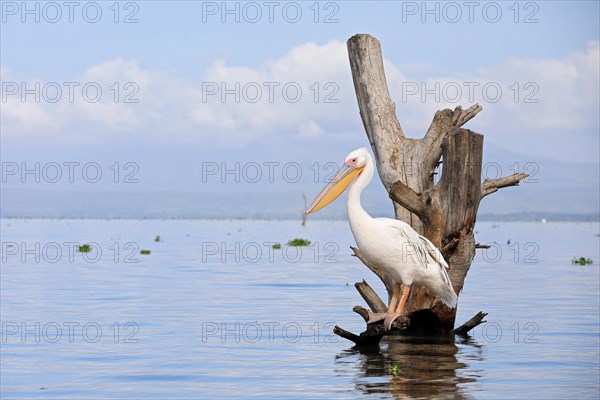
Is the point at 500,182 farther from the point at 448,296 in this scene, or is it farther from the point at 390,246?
the point at 390,246

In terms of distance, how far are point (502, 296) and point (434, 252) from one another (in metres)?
9.58

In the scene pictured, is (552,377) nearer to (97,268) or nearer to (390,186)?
(390,186)

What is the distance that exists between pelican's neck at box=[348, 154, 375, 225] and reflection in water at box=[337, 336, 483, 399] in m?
1.98

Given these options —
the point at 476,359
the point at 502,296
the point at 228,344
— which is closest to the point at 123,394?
the point at 228,344

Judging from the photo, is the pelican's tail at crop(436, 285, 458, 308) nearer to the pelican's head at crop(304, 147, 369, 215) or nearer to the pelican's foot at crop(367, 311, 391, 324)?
the pelican's foot at crop(367, 311, 391, 324)

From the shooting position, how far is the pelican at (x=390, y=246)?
15078mm

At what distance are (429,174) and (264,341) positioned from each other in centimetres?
381

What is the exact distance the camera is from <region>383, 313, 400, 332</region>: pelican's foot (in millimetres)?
14898

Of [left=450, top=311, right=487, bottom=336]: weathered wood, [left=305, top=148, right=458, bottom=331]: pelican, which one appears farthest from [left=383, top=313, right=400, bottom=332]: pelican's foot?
[left=450, top=311, right=487, bottom=336]: weathered wood

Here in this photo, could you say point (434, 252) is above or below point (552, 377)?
above

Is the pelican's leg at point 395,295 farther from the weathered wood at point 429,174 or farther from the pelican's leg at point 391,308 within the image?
the weathered wood at point 429,174

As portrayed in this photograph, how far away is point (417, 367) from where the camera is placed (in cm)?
1341

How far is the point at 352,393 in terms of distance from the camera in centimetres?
1164

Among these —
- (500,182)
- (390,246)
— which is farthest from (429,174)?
(390,246)
